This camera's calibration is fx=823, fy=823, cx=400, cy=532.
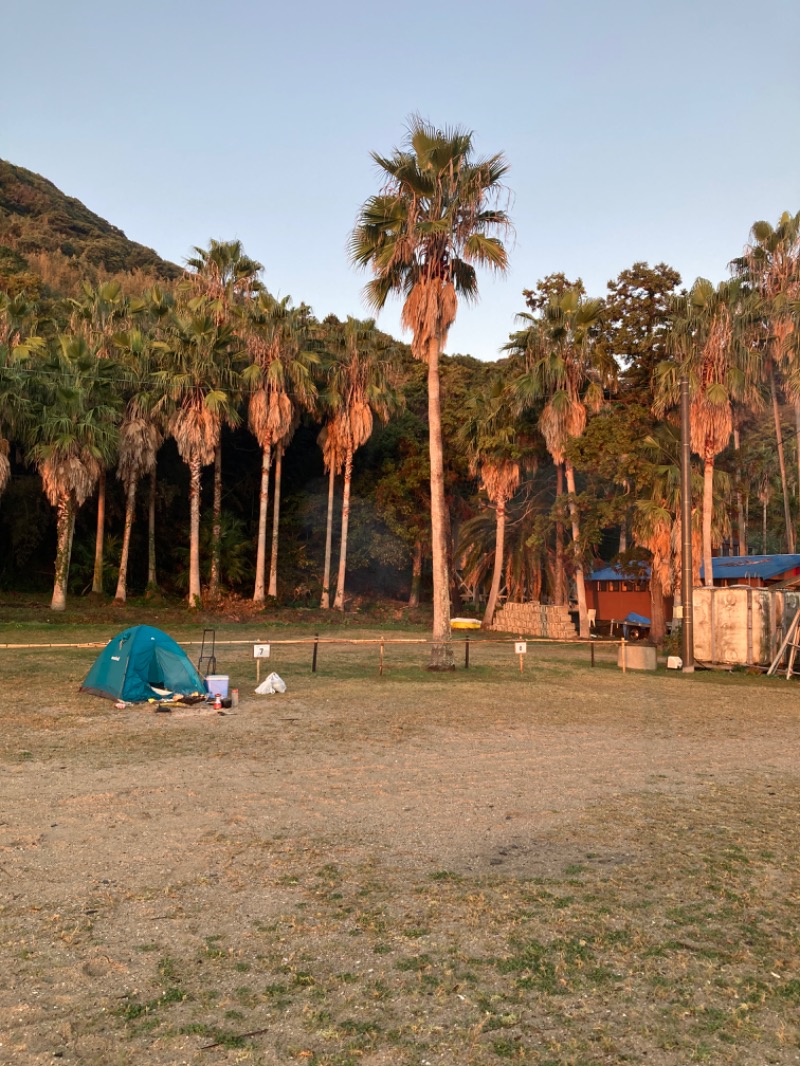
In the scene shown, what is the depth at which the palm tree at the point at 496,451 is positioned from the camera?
116ft

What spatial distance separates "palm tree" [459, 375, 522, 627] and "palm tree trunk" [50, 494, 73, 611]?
675 inches

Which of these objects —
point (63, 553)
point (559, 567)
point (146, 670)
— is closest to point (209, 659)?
point (146, 670)

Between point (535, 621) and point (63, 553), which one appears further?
point (535, 621)

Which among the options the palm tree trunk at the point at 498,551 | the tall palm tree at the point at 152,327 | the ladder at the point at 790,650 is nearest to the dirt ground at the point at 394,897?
the ladder at the point at 790,650

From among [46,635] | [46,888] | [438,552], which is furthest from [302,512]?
[46,888]

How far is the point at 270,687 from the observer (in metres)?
15.5

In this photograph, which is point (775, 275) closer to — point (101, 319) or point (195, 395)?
point (195, 395)

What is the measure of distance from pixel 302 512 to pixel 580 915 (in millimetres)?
39400

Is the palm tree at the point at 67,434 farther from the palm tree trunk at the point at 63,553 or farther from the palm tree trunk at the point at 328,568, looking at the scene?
the palm tree trunk at the point at 328,568

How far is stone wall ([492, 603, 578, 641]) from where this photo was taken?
109ft

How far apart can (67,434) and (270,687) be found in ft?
66.2

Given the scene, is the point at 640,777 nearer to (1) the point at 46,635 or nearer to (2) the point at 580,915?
(2) the point at 580,915

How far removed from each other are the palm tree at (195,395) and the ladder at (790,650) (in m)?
22.5

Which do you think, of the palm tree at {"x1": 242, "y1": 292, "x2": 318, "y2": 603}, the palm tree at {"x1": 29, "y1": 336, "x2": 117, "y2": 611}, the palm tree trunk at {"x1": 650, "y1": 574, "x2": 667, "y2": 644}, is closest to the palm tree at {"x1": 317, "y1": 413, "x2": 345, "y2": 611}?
the palm tree at {"x1": 242, "y1": 292, "x2": 318, "y2": 603}
